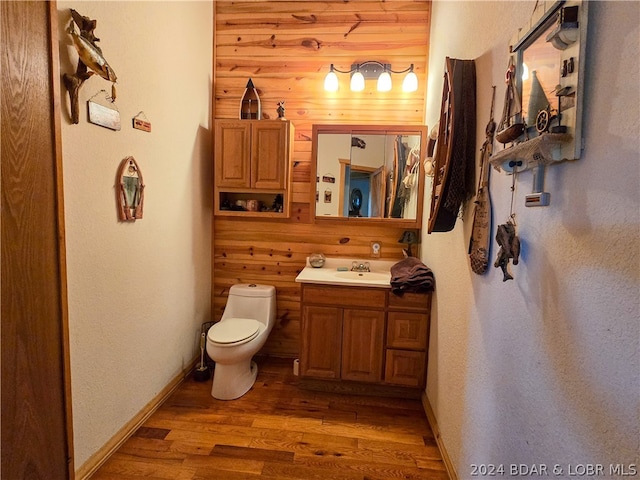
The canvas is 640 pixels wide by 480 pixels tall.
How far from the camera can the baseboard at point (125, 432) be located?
1502 mm

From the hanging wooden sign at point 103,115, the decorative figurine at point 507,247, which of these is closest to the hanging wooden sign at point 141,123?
the hanging wooden sign at point 103,115

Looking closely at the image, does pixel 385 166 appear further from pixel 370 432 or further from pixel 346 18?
pixel 370 432

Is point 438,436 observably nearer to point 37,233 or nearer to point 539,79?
point 539,79

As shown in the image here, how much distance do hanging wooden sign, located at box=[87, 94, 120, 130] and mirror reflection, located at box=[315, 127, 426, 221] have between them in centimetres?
142

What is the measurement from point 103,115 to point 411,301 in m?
2.04

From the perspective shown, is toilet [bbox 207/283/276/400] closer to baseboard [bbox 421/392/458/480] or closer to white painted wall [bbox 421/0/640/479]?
baseboard [bbox 421/392/458/480]

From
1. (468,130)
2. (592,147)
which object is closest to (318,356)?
(468,130)

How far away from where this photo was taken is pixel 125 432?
1.75 m


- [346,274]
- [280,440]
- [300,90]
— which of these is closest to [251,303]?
[346,274]

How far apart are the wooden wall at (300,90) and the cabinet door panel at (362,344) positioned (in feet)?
2.12

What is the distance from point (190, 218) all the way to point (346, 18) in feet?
6.69

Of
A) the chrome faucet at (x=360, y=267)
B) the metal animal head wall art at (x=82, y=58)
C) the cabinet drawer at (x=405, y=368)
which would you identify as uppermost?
the metal animal head wall art at (x=82, y=58)

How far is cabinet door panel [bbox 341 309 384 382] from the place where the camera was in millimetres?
2211

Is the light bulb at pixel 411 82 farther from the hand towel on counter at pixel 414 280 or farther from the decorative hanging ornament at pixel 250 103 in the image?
the hand towel on counter at pixel 414 280
